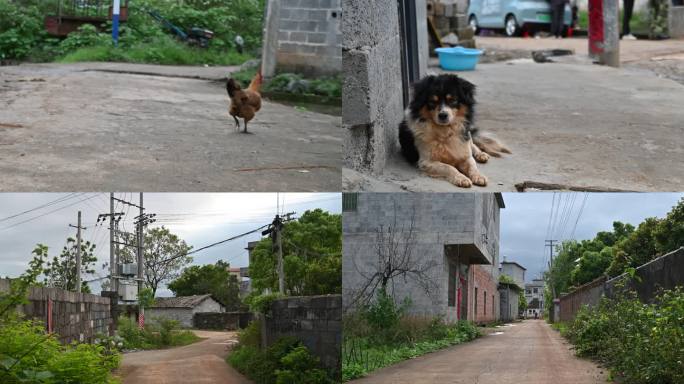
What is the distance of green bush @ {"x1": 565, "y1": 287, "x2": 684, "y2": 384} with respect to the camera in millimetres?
4172

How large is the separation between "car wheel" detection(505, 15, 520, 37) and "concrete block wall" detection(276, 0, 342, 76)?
7300 mm

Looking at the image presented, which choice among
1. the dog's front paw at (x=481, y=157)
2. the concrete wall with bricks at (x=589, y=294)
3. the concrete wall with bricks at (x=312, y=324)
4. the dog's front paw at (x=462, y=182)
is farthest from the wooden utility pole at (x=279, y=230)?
the concrete wall with bricks at (x=589, y=294)

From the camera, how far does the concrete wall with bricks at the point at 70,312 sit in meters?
4.72

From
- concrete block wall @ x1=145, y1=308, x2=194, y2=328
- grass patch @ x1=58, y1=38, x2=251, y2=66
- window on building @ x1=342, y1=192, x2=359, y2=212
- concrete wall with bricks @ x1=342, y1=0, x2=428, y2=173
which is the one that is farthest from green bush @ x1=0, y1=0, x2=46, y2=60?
window on building @ x1=342, y1=192, x2=359, y2=212

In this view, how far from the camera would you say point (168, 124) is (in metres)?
7.74

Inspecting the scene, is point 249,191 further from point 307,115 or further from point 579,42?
point 579,42

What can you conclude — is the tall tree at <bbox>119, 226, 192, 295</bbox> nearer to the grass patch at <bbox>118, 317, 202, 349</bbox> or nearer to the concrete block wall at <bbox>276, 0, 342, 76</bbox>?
the grass patch at <bbox>118, 317, 202, 349</bbox>

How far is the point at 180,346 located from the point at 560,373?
3323 millimetres

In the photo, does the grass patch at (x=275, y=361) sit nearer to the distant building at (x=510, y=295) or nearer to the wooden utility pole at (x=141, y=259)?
the wooden utility pole at (x=141, y=259)

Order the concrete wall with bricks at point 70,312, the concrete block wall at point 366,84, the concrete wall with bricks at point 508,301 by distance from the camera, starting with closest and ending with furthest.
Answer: the concrete wall with bricks at point 70,312 → the concrete block wall at point 366,84 → the concrete wall with bricks at point 508,301

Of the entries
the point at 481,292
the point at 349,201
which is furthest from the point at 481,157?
Answer: the point at 481,292

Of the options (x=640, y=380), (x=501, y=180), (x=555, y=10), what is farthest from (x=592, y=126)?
(x=555, y=10)

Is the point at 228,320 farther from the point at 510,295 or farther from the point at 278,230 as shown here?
the point at 510,295

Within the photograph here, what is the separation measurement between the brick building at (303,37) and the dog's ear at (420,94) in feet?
20.1
